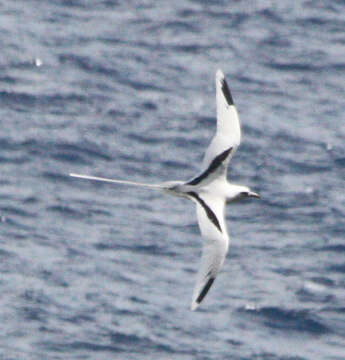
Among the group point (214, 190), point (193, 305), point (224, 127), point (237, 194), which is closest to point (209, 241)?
point (214, 190)

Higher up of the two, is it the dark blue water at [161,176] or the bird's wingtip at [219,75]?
the bird's wingtip at [219,75]

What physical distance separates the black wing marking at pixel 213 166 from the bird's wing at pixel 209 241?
0.95ft

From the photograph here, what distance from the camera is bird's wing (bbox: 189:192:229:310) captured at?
26.0 meters

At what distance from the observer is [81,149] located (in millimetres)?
53125

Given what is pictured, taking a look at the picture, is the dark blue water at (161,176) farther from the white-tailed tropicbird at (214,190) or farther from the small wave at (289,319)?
the white-tailed tropicbird at (214,190)

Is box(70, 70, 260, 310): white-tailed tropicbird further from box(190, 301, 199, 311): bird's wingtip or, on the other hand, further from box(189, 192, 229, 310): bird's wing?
box(190, 301, 199, 311): bird's wingtip

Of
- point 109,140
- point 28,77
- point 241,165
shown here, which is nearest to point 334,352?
point 241,165

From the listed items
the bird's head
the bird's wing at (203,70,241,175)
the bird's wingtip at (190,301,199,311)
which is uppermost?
the bird's wing at (203,70,241,175)

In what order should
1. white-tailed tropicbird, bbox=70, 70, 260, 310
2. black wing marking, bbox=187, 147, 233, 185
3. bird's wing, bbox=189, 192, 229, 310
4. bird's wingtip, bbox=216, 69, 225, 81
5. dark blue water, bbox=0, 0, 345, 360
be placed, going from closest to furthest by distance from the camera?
bird's wing, bbox=189, 192, 229, 310, white-tailed tropicbird, bbox=70, 70, 260, 310, black wing marking, bbox=187, 147, 233, 185, bird's wingtip, bbox=216, 69, 225, 81, dark blue water, bbox=0, 0, 345, 360

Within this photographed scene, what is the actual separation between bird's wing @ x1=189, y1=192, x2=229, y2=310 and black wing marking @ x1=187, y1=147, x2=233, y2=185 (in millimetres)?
289

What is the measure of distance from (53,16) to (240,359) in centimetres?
2639

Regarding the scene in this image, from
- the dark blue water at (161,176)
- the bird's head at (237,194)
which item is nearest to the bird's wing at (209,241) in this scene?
the bird's head at (237,194)

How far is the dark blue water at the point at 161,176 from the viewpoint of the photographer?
44.9 meters

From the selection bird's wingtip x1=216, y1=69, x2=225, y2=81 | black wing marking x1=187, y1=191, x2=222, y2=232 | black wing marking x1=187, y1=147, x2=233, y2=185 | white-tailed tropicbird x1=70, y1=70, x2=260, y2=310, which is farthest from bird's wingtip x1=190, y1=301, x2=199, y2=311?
bird's wingtip x1=216, y1=69, x2=225, y2=81
